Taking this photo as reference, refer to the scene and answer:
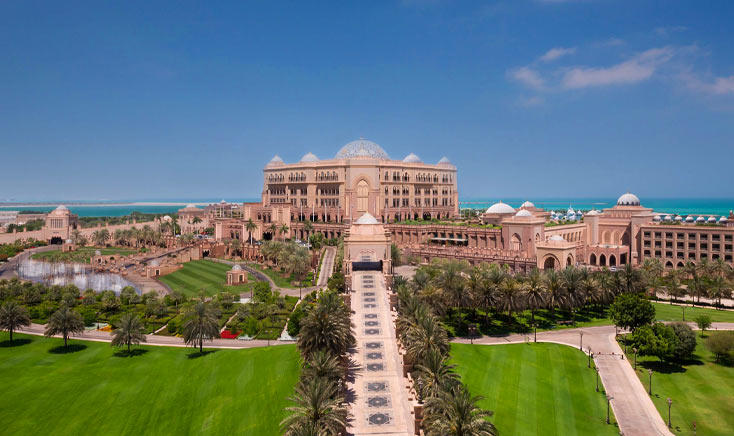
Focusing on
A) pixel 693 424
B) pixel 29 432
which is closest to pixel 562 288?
pixel 693 424

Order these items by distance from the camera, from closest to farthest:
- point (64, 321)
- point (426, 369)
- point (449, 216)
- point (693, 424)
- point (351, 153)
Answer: point (426, 369), point (693, 424), point (64, 321), point (351, 153), point (449, 216)

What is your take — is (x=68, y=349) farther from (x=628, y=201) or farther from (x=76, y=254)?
(x=628, y=201)

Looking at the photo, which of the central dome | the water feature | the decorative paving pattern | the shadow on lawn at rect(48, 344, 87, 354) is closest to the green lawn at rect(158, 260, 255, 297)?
the water feature

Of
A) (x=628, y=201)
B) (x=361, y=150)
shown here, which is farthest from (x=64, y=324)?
(x=628, y=201)

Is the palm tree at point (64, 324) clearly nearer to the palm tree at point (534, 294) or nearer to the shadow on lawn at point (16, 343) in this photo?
the shadow on lawn at point (16, 343)

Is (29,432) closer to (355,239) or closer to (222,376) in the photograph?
(222,376)

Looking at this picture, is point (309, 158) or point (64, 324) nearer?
point (64, 324)
